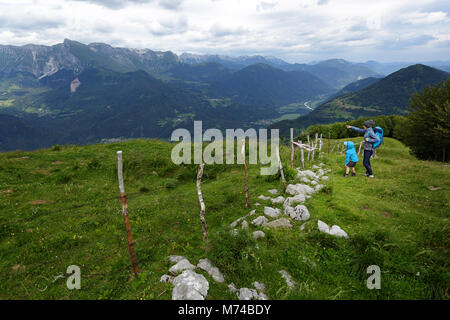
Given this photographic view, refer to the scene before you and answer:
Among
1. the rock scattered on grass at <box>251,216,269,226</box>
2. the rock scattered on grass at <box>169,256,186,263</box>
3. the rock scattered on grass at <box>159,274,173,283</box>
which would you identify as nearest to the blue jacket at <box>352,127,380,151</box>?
the rock scattered on grass at <box>251,216,269,226</box>

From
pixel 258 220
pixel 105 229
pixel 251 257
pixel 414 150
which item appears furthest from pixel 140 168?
pixel 414 150

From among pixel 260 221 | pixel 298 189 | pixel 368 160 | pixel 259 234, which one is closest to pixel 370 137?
pixel 368 160

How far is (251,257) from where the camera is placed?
7.54m

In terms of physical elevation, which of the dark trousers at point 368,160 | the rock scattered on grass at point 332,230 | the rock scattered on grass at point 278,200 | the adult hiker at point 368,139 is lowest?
the rock scattered on grass at point 332,230

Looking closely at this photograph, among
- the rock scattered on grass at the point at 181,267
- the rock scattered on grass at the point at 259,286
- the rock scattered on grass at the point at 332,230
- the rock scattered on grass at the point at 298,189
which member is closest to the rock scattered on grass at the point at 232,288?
the rock scattered on grass at the point at 259,286

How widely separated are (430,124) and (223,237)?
3201 centimetres

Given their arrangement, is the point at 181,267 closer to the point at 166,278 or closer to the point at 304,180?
the point at 166,278

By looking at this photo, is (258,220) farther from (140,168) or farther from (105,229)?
(140,168)

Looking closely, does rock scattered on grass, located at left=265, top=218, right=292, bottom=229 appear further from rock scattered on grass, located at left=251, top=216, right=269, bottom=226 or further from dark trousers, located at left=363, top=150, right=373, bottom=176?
dark trousers, located at left=363, top=150, right=373, bottom=176

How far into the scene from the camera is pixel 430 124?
26.4 m

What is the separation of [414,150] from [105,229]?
38.6 m

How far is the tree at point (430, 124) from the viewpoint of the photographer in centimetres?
2433

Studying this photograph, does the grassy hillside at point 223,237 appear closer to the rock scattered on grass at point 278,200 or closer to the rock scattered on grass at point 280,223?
the rock scattered on grass at point 280,223

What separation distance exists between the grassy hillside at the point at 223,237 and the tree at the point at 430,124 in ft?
39.6
